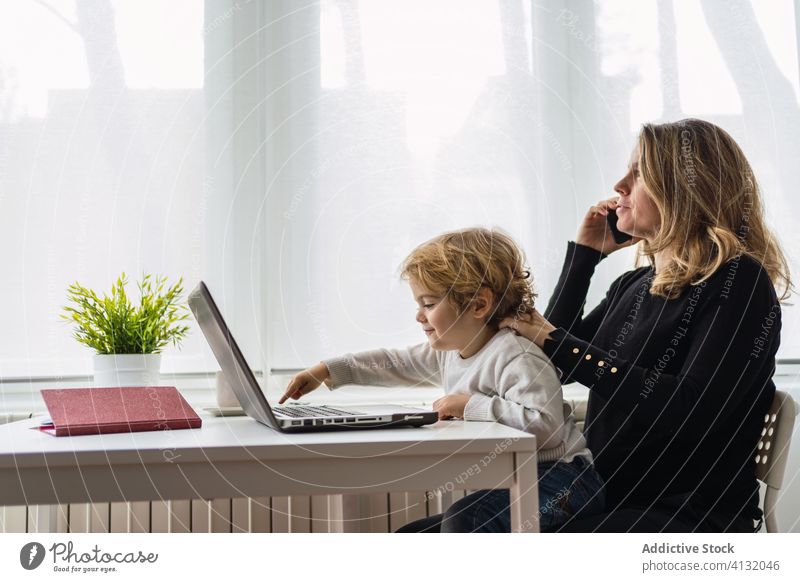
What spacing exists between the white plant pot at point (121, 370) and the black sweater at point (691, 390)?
71cm

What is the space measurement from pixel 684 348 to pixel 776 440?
0.17m

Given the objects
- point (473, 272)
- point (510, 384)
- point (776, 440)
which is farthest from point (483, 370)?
point (776, 440)

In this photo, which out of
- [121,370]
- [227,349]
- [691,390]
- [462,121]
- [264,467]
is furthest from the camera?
[462,121]

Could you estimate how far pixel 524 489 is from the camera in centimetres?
77

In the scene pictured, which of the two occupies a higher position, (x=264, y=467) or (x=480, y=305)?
(x=480, y=305)

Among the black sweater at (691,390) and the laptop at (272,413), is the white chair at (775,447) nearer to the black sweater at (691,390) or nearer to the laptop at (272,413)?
the black sweater at (691,390)

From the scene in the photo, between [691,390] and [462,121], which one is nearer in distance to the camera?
[691,390]

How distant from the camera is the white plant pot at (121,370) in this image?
1.32 m

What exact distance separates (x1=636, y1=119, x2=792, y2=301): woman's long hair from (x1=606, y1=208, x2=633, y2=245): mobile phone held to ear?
0.56 ft

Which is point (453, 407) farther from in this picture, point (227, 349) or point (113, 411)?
point (113, 411)

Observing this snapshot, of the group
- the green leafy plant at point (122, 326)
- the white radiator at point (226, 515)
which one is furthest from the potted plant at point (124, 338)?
the white radiator at point (226, 515)

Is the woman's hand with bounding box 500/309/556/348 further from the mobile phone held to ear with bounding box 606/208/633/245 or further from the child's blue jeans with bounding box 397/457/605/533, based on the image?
the mobile phone held to ear with bounding box 606/208/633/245

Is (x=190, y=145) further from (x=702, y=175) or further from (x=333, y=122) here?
(x=702, y=175)

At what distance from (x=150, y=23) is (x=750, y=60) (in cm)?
134
